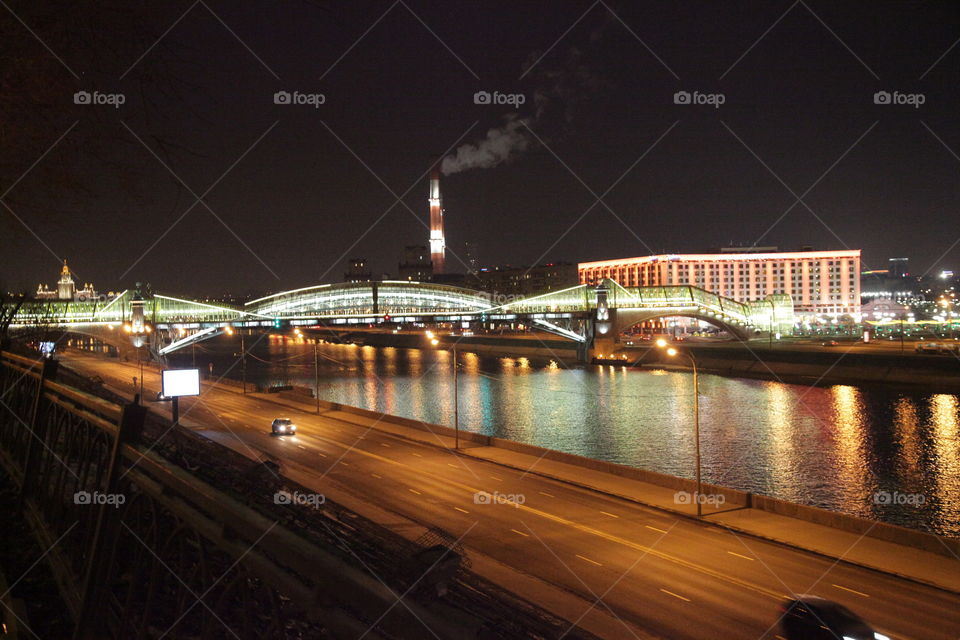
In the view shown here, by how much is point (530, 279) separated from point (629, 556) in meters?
127

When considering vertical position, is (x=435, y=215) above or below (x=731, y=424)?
above

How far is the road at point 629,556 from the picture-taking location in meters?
9.19

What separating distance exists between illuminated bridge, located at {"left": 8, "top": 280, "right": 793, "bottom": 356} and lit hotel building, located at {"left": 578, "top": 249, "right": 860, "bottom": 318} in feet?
115

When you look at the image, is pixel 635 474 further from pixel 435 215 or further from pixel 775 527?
pixel 435 215

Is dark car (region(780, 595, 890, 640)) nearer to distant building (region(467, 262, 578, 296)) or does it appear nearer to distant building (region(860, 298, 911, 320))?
distant building (region(860, 298, 911, 320))

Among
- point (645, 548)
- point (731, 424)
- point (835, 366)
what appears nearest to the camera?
point (645, 548)

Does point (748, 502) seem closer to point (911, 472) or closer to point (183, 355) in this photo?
point (911, 472)

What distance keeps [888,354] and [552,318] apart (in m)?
26.0

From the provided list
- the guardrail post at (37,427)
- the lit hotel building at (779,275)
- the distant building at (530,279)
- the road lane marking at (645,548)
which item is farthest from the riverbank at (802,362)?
the distant building at (530,279)

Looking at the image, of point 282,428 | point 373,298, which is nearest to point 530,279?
point 373,298

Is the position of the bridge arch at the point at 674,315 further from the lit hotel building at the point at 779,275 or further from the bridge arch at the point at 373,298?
the lit hotel building at the point at 779,275

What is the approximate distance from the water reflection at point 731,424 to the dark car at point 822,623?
9.52 meters

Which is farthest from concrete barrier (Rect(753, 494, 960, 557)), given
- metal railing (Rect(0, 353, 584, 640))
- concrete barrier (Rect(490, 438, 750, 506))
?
metal railing (Rect(0, 353, 584, 640))

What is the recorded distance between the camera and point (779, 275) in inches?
4313
